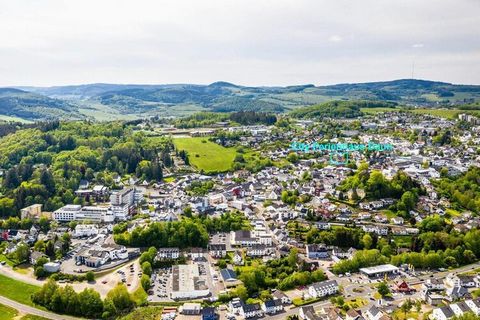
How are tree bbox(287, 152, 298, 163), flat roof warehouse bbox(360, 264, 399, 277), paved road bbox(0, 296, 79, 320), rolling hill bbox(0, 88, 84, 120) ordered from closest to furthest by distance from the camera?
paved road bbox(0, 296, 79, 320) → flat roof warehouse bbox(360, 264, 399, 277) → tree bbox(287, 152, 298, 163) → rolling hill bbox(0, 88, 84, 120)

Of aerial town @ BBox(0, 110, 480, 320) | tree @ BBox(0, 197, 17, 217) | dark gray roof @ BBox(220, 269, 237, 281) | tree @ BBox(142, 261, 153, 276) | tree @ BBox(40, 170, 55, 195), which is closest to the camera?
aerial town @ BBox(0, 110, 480, 320)

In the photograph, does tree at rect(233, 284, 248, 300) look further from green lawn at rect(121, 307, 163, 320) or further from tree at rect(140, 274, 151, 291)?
tree at rect(140, 274, 151, 291)

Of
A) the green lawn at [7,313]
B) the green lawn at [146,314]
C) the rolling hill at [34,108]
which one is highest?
the rolling hill at [34,108]

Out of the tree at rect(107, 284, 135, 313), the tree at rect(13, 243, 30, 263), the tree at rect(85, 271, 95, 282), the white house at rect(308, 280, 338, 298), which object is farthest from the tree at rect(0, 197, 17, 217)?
the white house at rect(308, 280, 338, 298)

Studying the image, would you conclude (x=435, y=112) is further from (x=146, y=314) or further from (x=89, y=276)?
(x=146, y=314)

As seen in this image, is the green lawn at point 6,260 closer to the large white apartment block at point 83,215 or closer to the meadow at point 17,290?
the meadow at point 17,290

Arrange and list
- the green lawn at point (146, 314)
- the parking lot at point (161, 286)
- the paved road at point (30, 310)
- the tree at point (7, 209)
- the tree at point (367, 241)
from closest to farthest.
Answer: the green lawn at point (146, 314), the paved road at point (30, 310), the parking lot at point (161, 286), the tree at point (367, 241), the tree at point (7, 209)

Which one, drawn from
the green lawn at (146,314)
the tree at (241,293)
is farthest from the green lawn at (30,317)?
the tree at (241,293)

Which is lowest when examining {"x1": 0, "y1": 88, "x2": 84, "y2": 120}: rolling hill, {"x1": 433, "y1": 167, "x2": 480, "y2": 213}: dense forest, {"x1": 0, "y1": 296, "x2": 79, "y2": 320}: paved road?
{"x1": 0, "y1": 296, "x2": 79, "y2": 320}: paved road
